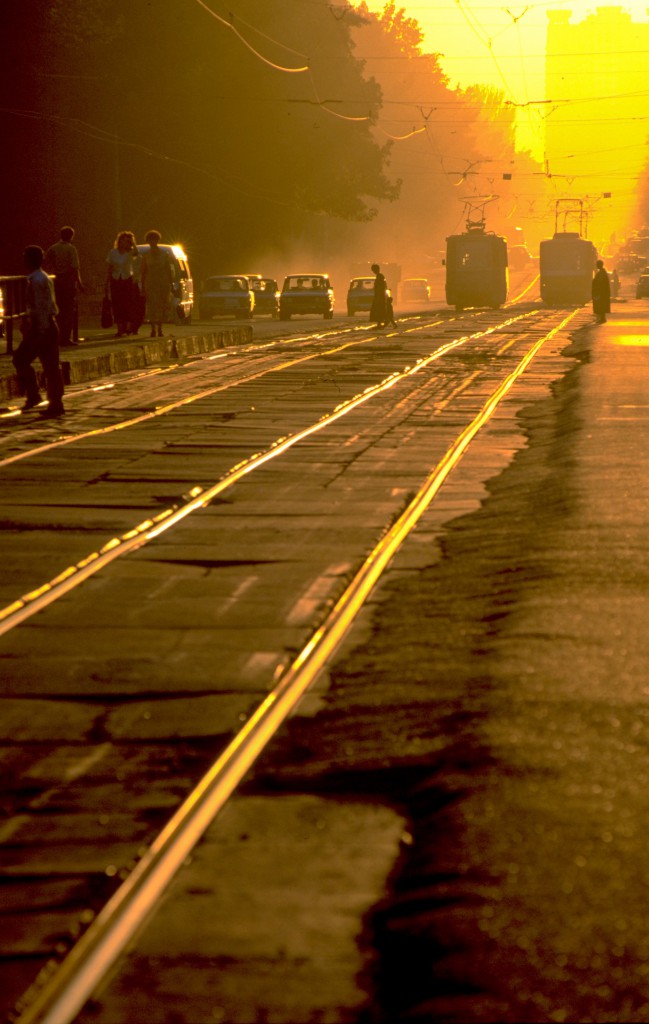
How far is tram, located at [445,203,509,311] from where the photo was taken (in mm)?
68938

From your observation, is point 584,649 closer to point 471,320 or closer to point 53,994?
point 53,994

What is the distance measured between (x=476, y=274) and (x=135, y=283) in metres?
39.5

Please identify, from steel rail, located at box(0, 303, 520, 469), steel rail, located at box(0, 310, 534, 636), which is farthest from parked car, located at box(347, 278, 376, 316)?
steel rail, located at box(0, 310, 534, 636)

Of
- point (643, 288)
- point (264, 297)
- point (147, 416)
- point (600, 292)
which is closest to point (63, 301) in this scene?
point (147, 416)

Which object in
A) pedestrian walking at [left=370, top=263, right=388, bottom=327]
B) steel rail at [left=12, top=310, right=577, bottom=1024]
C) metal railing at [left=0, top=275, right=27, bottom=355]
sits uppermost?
metal railing at [left=0, top=275, right=27, bottom=355]

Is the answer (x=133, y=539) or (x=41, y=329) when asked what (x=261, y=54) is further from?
(x=133, y=539)

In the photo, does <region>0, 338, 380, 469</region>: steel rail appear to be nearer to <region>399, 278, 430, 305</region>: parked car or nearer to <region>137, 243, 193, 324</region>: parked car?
<region>137, 243, 193, 324</region>: parked car

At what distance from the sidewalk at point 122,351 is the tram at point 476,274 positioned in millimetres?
30476

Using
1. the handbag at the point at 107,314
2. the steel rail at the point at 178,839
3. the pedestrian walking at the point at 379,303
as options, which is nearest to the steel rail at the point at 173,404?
the handbag at the point at 107,314

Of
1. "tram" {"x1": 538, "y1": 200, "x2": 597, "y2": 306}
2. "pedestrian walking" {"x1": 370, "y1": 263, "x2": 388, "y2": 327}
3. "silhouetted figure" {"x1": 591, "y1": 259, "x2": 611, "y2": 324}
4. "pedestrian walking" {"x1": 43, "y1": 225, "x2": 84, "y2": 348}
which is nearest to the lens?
"pedestrian walking" {"x1": 43, "y1": 225, "x2": 84, "y2": 348}

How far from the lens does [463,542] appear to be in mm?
10570

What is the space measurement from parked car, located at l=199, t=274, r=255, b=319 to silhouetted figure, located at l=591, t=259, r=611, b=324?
1289 cm

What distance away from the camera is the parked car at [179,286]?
40.2 meters

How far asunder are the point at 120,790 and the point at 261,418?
13.6 meters
